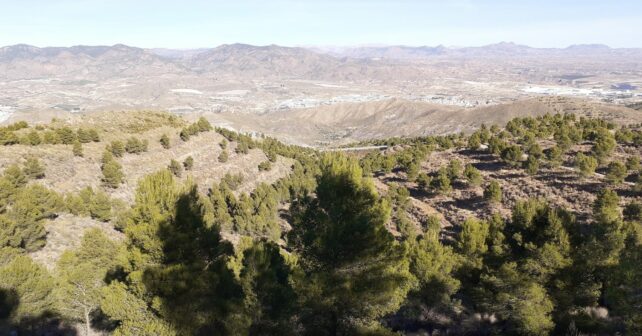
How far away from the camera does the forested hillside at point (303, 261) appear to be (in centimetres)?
1683

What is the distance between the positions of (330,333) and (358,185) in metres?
6.88

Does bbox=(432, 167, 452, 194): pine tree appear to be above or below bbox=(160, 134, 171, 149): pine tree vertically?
below

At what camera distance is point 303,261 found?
17594 mm

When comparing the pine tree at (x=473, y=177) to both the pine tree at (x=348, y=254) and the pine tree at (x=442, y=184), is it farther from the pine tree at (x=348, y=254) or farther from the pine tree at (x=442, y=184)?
the pine tree at (x=348, y=254)

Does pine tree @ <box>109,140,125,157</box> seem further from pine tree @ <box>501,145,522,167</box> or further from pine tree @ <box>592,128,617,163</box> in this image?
pine tree @ <box>592,128,617,163</box>

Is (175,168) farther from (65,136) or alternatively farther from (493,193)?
(493,193)

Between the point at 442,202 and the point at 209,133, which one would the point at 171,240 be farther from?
the point at 209,133

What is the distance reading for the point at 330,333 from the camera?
17.5 metres

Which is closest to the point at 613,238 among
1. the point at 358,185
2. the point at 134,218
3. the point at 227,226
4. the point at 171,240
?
the point at 358,185

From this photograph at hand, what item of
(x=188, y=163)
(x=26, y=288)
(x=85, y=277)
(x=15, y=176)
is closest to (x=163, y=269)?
(x=85, y=277)

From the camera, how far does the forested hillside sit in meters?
16.8

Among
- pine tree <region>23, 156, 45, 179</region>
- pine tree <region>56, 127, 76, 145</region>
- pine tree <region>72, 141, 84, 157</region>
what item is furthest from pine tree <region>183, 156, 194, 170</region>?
pine tree <region>23, 156, 45, 179</region>

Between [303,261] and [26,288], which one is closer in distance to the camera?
[303,261]

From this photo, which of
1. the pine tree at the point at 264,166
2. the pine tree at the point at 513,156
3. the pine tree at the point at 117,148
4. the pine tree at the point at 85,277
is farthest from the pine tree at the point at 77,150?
the pine tree at the point at 513,156
